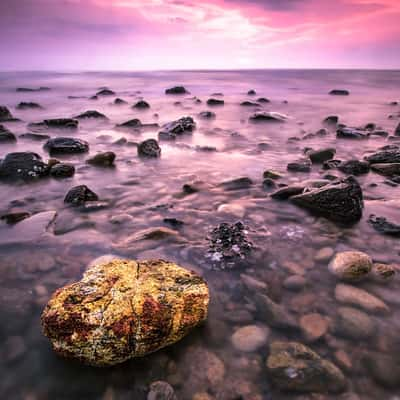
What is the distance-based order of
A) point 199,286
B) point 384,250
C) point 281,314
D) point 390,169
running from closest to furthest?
point 199,286, point 281,314, point 384,250, point 390,169

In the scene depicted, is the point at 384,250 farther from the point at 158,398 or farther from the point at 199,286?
the point at 158,398

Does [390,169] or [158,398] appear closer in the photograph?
[158,398]

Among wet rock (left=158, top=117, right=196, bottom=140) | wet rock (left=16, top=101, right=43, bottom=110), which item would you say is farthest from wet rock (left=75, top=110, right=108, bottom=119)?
wet rock (left=16, top=101, right=43, bottom=110)

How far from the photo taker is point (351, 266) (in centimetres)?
302

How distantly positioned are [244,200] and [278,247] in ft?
4.55

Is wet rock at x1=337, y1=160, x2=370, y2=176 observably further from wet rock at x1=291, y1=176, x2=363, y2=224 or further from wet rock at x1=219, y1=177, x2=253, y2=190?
wet rock at x1=219, y1=177, x2=253, y2=190

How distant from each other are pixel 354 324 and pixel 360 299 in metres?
0.31

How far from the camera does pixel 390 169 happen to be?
19.6ft

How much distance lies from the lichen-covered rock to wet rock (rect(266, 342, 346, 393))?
641 millimetres

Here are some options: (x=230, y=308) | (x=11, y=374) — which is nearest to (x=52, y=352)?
(x=11, y=374)

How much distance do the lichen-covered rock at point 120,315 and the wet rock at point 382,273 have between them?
1761 mm

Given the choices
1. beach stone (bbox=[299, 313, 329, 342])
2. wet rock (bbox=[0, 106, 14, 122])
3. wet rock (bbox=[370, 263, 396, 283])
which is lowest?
wet rock (bbox=[0, 106, 14, 122])

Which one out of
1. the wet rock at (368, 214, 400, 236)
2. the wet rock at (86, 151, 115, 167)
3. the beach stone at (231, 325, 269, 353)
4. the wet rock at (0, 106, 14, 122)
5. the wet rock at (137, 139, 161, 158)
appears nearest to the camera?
the beach stone at (231, 325, 269, 353)

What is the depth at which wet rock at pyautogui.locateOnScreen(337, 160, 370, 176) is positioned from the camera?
19.9 feet
